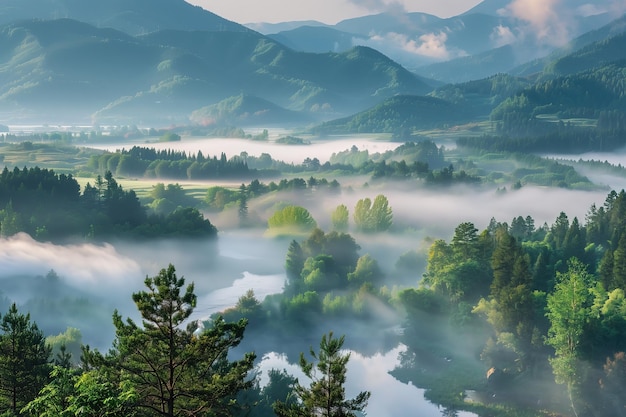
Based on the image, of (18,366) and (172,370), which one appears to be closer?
(172,370)

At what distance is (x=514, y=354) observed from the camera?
110875mm

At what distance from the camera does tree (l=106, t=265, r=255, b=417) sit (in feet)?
122

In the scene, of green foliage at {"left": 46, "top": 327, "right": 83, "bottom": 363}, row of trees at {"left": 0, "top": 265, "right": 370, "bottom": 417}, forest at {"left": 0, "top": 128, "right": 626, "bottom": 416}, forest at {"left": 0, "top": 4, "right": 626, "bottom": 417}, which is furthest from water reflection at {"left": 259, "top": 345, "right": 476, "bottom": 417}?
row of trees at {"left": 0, "top": 265, "right": 370, "bottom": 417}

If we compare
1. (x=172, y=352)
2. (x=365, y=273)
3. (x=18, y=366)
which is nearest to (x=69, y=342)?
(x=365, y=273)

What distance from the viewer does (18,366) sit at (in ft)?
161

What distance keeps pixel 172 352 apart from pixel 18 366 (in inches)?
664

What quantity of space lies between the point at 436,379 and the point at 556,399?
61.1 feet

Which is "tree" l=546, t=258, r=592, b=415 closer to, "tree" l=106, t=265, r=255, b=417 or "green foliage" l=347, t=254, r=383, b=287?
"green foliage" l=347, t=254, r=383, b=287

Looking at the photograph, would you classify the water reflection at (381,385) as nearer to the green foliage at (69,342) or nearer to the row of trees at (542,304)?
the row of trees at (542,304)

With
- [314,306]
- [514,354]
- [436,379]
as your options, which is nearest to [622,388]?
[514,354]

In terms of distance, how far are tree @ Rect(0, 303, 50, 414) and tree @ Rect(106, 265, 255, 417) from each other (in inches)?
450

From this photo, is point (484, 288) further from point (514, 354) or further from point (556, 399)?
point (556, 399)

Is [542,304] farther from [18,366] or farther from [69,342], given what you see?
[18,366]

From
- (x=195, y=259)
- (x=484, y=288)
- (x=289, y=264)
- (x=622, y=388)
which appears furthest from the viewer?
(x=195, y=259)
